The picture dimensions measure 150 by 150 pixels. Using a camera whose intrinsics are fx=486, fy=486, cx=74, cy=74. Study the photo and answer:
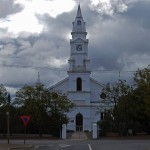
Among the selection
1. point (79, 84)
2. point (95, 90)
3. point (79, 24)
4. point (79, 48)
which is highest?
→ point (79, 24)

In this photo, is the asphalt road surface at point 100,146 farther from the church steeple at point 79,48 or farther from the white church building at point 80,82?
the church steeple at point 79,48

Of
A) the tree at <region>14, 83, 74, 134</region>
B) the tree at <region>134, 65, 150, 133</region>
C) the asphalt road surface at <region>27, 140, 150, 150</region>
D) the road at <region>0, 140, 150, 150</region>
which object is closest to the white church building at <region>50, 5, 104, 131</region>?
the tree at <region>14, 83, 74, 134</region>

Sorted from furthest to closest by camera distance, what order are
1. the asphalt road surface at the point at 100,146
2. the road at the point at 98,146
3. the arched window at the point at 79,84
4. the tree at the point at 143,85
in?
the arched window at the point at 79,84, the tree at the point at 143,85, the road at the point at 98,146, the asphalt road surface at the point at 100,146

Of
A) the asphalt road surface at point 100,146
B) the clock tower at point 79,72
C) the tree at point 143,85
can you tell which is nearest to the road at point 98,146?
the asphalt road surface at point 100,146

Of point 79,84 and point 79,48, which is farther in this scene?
point 79,84

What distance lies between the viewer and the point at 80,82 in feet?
319

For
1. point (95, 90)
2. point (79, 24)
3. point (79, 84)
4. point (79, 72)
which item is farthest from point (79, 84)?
point (79, 24)

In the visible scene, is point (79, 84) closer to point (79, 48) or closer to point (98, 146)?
point (79, 48)

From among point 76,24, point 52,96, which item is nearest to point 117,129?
point 52,96

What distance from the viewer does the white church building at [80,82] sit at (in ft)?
314

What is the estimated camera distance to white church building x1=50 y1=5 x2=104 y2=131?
95750 millimetres

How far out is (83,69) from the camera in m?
96.7

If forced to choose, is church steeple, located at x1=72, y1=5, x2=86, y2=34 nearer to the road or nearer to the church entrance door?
the church entrance door

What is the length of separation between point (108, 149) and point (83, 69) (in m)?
64.7
